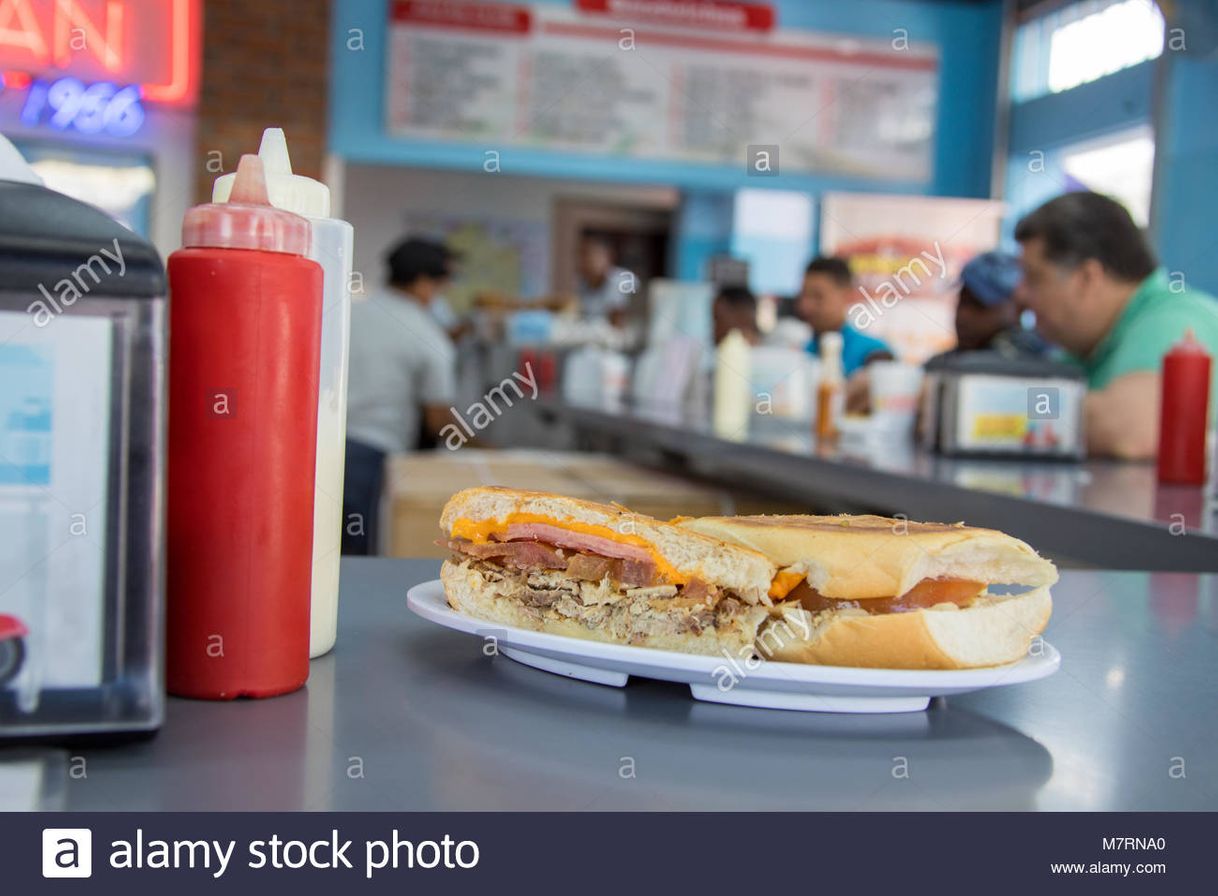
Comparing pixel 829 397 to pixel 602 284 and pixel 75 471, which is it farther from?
pixel 602 284

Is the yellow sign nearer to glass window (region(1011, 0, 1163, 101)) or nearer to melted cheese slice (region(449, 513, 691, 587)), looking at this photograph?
melted cheese slice (region(449, 513, 691, 587))

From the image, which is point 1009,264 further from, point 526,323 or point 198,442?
point 198,442

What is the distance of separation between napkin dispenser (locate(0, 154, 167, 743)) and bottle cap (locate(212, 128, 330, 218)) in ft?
0.42

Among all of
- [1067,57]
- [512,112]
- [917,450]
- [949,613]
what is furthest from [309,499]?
[1067,57]

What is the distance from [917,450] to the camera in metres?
2.67

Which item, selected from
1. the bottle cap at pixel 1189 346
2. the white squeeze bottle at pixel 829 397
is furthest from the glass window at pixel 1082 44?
the bottle cap at pixel 1189 346

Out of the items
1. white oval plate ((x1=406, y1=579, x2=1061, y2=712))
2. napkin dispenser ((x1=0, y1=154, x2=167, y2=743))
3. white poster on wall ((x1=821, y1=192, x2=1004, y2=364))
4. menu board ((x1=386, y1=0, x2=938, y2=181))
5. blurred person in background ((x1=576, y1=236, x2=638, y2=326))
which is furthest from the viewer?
blurred person in background ((x1=576, y1=236, x2=638, y2=326))

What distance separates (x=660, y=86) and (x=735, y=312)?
1.64 m

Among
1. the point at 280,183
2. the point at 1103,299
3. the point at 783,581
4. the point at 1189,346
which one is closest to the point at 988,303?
the point at 1103,299

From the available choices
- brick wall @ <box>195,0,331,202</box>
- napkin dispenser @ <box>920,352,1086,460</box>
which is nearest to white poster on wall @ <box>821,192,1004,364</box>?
brick wall @ <box>195,0,331,202</box>

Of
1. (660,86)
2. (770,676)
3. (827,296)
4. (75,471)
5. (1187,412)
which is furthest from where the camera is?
(660,86)

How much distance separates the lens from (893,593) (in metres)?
0.63

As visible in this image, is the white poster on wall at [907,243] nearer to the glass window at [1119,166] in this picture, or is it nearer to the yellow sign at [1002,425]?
the glass window at [1119,166]

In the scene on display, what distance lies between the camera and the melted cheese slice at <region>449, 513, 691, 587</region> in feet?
2.08
